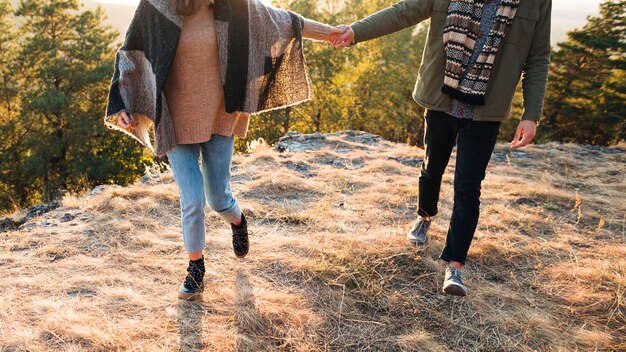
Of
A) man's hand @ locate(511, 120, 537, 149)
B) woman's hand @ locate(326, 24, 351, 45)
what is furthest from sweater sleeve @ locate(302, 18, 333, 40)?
man's hand @ locate(511, 120, 537, 149)

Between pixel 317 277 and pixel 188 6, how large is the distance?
1958mm

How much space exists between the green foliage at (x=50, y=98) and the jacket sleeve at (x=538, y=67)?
73.7 ft

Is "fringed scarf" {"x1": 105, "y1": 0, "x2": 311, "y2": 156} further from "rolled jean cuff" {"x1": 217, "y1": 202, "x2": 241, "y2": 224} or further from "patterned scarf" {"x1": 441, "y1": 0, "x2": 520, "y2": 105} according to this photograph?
"patterned scarf" {"x1": 441, "y1": 0, "x2": 520, "y2": 105}

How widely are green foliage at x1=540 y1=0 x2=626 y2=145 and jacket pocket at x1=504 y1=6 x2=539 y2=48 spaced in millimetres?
17715

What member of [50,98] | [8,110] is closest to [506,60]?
[50,98]

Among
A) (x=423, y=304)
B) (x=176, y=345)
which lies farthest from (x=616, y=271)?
(x=176, y=345)

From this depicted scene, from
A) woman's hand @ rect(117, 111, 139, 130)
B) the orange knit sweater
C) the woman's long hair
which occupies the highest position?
the woman's long hair

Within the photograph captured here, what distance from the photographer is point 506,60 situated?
2.57 metres

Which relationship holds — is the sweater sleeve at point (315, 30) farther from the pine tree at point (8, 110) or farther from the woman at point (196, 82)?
the pine tree at point (8, 110)

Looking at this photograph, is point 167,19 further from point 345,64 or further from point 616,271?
point 345,64

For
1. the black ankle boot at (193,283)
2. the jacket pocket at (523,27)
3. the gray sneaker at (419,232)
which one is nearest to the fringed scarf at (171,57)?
the black ankle boot at (193,283)

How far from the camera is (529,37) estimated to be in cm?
253

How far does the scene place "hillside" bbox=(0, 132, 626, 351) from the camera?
8.25ft

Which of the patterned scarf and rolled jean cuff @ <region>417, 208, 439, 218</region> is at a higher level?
the patterned scarf
